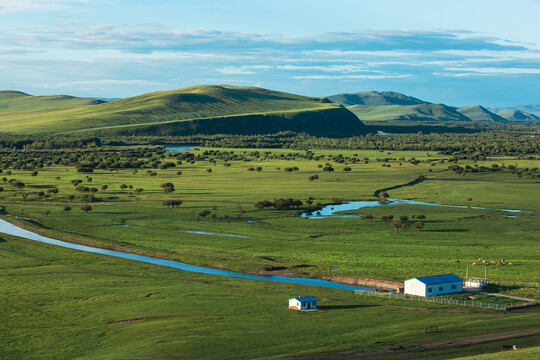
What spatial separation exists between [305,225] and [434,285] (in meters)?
39.1

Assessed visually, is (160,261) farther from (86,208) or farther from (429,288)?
(86,208)

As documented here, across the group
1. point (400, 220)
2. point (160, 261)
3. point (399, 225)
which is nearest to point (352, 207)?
point (400, 220)

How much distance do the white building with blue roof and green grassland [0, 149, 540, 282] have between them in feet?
19.7

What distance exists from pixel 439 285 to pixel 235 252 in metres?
28.9

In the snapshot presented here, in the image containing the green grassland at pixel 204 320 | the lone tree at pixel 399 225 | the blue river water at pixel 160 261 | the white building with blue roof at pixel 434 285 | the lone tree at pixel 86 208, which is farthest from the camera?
the lone tree at pixel 86 208

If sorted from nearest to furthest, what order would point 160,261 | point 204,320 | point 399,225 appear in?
1. point 204,320
2. point 160,261
3. point 399,225

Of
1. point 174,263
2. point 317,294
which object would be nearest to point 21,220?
point 174,263

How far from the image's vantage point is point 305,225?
97625 millimetres

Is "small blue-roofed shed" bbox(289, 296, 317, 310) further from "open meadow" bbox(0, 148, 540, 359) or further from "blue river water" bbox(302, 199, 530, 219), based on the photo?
"blue river water" bbox(302, 199, 530, 219)

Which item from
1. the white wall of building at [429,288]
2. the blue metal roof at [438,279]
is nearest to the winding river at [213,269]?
the white wall of building at [429,288]

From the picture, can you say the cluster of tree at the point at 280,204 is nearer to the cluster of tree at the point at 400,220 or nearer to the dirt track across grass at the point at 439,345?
the cluster of tree at the point at 400,220

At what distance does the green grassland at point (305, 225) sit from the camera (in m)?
75.2

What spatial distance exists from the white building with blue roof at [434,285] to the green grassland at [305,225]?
236 inches

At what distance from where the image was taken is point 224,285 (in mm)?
65625
